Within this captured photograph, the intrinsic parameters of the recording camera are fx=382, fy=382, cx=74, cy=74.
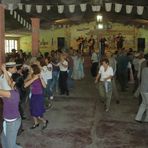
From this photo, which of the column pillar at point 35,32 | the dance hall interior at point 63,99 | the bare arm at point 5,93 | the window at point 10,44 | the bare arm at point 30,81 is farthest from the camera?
the window at point 10,44

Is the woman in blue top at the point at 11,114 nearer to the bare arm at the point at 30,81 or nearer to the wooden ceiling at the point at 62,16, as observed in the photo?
the bare arm at the point at 30,81

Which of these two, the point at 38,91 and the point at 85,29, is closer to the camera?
the point at 38,91

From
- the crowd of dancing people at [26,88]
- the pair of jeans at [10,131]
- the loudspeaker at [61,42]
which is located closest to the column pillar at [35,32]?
the crowd of dancing people at [26,88]

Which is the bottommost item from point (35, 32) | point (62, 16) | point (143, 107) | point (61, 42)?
point (143, 107)

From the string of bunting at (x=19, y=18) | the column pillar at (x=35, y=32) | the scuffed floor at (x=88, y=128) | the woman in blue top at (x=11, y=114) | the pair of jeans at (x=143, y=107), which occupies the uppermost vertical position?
the string of bunting at (x=19, y=18)

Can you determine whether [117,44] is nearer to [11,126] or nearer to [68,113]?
[68,113]

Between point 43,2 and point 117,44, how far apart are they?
14.1 metres

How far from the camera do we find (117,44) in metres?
30.6

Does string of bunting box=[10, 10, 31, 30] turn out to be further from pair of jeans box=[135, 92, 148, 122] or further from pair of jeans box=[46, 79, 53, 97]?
pair of jeans box=[135, 92, 148, 122]

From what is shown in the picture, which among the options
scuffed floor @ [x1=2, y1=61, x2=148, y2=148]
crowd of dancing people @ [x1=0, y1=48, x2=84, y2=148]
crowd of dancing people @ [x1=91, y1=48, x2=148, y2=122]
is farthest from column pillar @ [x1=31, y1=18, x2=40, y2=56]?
scuffed floor @ [x1=2, y1=61, x2=148, y2=148]

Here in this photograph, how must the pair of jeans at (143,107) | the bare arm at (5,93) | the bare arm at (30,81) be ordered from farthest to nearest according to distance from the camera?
the pair of jeans at (143,107)
the bare arm at (30,81)
the bare arm at (5,93)

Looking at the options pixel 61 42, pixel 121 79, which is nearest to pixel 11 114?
pixel 121 79

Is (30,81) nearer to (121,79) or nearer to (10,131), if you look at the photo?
(10,131)

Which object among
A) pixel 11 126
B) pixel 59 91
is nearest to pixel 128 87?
pixel 59 91
